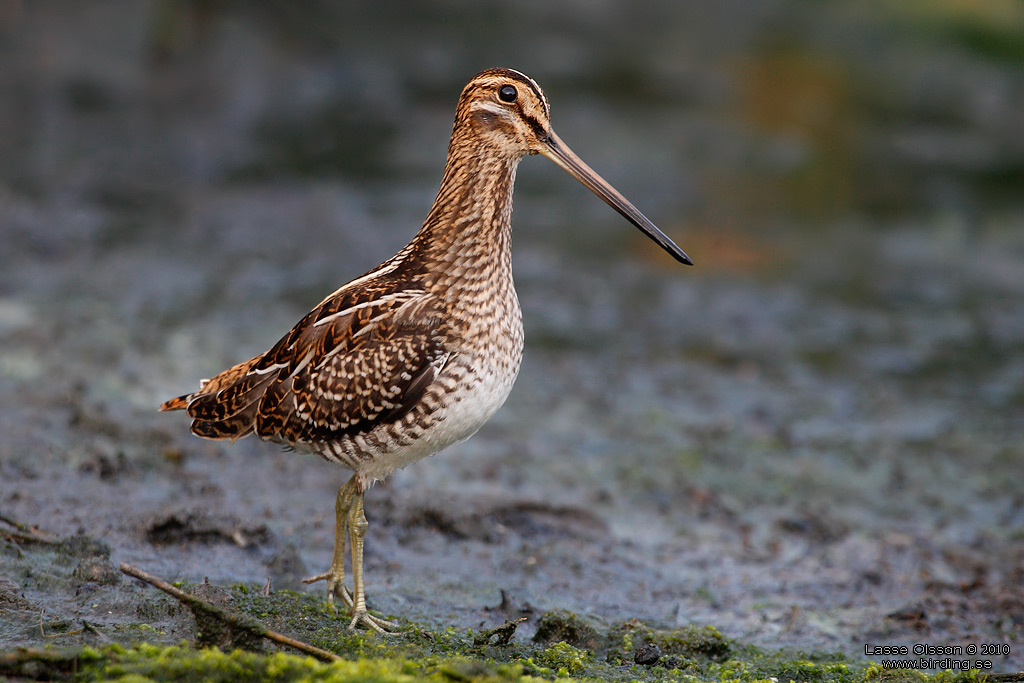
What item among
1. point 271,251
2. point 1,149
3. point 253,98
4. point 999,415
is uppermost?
point 253,98

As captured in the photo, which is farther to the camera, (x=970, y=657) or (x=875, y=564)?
(x=875, y=564)

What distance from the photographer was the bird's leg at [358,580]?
15.7 ft

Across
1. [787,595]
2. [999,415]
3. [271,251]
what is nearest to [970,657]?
[787,595]

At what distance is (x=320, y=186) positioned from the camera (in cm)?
1175

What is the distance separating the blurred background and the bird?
2.46ft

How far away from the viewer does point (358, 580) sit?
4.92m

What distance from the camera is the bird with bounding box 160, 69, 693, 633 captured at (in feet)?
15.4

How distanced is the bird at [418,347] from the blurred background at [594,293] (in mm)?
750

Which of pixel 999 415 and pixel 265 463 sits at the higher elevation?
pixel 999 415

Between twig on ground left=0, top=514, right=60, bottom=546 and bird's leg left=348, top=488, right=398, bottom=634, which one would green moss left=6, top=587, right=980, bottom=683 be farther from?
twig on ground left=0, top=514, right=60, bottom=546

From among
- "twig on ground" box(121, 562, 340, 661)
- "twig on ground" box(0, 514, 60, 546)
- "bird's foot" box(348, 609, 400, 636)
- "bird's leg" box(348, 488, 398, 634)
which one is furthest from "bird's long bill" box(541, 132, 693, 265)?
"twig on ground" box(0, 514, 60, 546)

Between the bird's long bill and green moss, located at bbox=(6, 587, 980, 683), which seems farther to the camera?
the bird's long bill

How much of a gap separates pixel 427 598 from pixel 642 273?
5.84 meters

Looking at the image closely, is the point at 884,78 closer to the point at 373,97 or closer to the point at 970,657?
the point at 373,97
